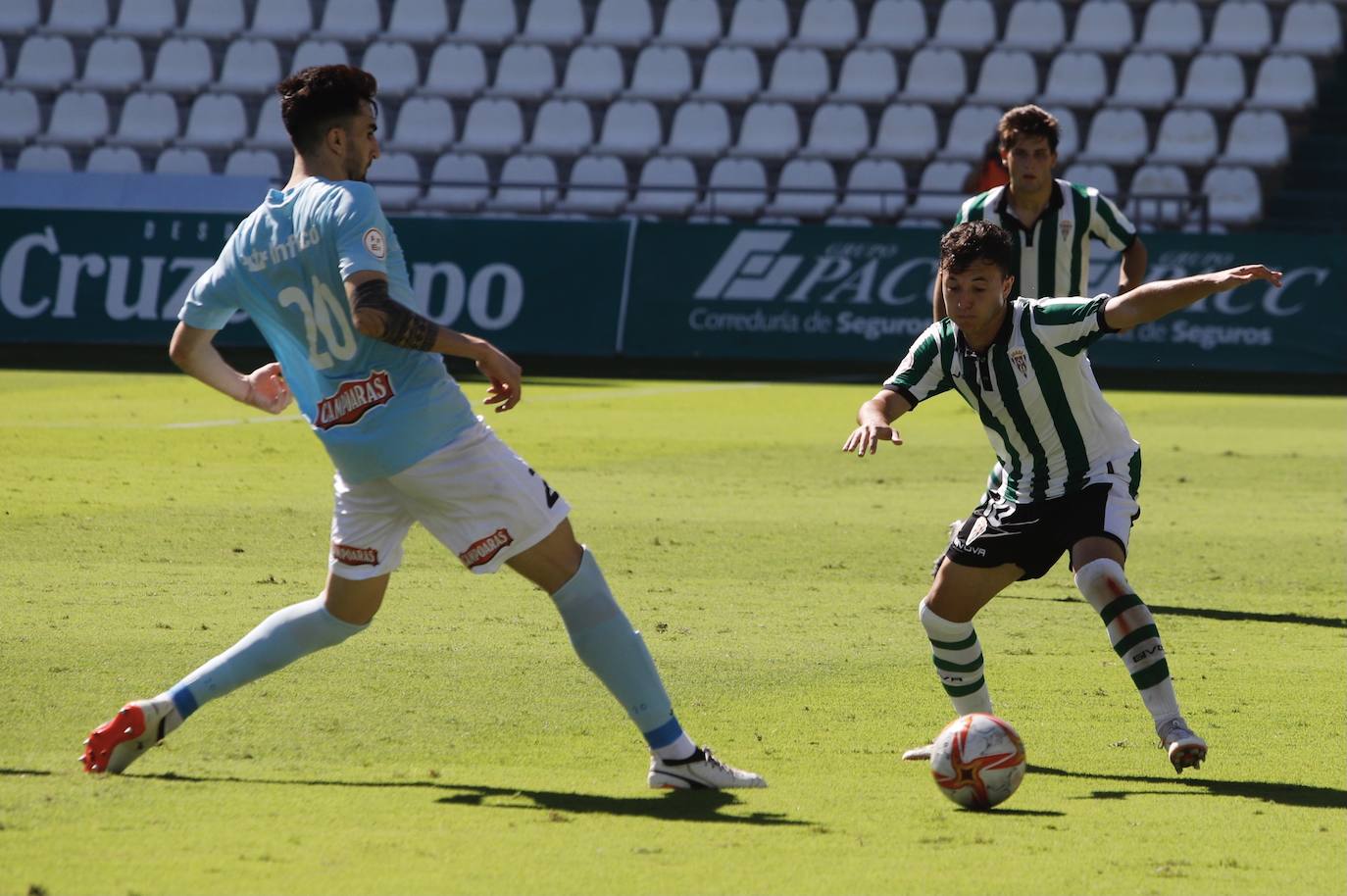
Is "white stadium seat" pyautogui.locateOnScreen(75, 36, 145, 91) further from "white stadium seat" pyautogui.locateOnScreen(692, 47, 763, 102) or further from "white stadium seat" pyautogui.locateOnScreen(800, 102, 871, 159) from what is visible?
"white stadium seat" pyautogui.locateOnScreen(800, 102, 871, 159)

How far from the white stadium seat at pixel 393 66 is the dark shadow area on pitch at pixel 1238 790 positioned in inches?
936

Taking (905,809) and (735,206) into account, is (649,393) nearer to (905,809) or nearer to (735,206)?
(735,206)

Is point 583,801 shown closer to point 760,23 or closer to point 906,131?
point 906,131

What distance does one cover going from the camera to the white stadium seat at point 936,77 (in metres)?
27.4

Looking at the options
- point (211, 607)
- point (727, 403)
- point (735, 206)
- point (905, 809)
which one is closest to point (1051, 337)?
point (905, 809)

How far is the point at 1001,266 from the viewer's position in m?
5.80

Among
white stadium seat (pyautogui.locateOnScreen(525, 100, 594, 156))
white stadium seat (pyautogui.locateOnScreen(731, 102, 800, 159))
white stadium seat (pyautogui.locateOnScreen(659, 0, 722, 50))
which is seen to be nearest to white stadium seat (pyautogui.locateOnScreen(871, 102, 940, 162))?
white stadium seat (pyautogui.locateOnScreen(731, 102, 800, 159))

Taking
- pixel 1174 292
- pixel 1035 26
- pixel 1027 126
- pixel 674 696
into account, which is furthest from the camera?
pixel 1035 26

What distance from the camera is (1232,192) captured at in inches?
995

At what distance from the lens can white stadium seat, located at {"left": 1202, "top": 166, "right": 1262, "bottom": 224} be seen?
24828 mm

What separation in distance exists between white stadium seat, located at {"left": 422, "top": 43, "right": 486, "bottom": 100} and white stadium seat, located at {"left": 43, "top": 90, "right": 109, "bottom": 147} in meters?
4.76

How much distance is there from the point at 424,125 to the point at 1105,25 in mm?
9900

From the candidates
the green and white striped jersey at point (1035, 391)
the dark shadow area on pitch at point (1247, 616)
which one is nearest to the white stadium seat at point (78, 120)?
the dark shadow area on pitch at point (1247, 616)

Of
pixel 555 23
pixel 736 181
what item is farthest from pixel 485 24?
pixel 736 181
